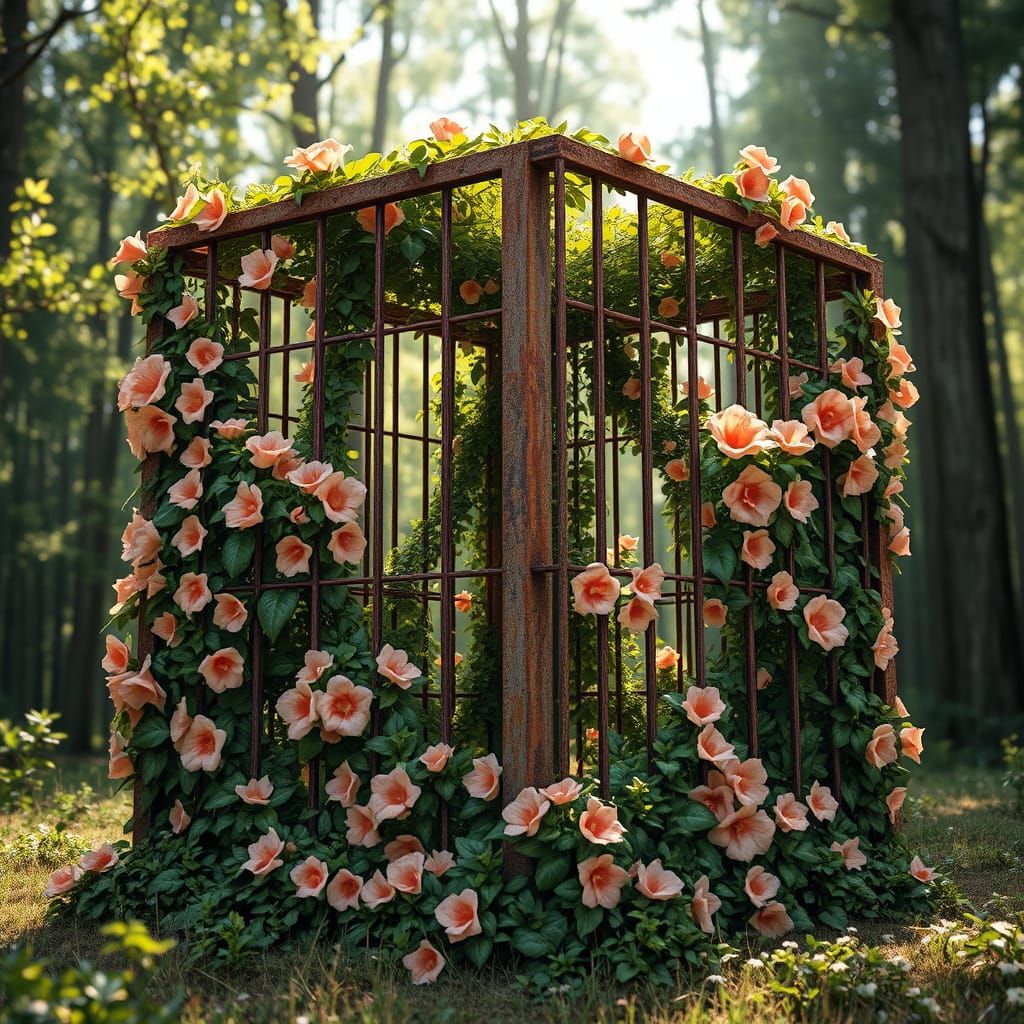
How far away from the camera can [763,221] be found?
5.01 metres

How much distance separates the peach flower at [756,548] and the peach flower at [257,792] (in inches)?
74.6

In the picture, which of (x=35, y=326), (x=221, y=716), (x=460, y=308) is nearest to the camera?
(x=221, y=716)

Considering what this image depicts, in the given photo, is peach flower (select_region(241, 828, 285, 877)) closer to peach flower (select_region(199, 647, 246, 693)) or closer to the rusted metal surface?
the rusted metal surface

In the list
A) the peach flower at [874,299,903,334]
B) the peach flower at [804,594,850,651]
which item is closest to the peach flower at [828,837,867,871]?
the peach flower at [804,594,850,651]

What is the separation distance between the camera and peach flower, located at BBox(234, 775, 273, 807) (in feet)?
14.8

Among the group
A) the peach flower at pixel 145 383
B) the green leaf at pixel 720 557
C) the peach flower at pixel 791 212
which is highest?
the peach flower at pixel 791 212

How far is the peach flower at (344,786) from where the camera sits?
14.2 feet

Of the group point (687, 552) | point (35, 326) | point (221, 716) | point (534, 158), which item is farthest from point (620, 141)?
point (35, 326)

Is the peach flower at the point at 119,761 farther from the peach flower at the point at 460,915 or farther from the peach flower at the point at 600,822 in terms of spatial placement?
the peach flower at the point at 600,822

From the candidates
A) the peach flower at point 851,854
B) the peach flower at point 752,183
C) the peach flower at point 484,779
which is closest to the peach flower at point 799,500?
the peach flower at point 752,183

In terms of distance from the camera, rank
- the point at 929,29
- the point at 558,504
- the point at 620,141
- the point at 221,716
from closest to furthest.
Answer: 1. the point at 558,504
2. the point at 620,141
3. the point at 221,716
4. the point at 929,29

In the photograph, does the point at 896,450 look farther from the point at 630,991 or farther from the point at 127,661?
the point at 127,661

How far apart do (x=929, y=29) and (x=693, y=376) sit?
8320 millimetres

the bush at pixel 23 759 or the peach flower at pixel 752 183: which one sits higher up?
the peach flower at pixel 752 183
